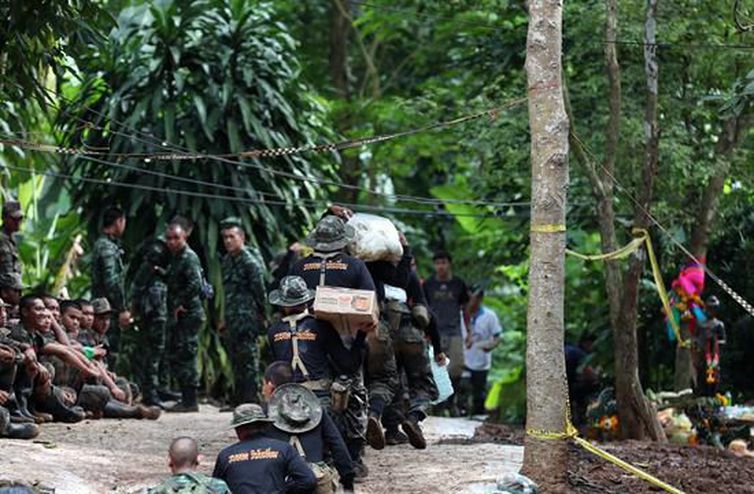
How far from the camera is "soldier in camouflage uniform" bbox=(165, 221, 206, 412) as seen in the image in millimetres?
16078

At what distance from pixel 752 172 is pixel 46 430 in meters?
9.46

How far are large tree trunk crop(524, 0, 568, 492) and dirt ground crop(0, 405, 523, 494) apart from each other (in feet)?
1.64

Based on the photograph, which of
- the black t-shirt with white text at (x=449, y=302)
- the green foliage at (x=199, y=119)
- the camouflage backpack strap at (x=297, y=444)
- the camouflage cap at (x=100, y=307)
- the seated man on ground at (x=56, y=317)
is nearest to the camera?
the camouflage backpack strap at (x=297, y=444)

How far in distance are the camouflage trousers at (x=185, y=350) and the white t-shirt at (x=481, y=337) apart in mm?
5472

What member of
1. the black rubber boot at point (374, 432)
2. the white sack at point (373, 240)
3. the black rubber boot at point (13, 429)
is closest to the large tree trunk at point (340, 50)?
the white sack at point (373, 240)

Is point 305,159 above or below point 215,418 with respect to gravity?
above

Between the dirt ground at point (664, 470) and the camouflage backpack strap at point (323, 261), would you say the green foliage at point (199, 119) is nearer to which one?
the dirt ground at point (664, 470)

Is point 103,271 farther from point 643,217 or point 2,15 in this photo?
point 643,217

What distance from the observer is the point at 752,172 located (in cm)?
1839

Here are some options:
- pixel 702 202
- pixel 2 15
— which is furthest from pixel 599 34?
pixel 2 15

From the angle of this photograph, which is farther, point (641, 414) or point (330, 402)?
point (641, 414)

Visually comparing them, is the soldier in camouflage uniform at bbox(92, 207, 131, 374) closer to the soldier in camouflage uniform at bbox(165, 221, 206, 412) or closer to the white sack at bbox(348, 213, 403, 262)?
the soldier in camouflage uniform at bbox(165, 221, 206, 412)

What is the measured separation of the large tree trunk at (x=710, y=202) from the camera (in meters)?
17.3

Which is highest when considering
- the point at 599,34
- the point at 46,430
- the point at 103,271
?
the point at 599,34
